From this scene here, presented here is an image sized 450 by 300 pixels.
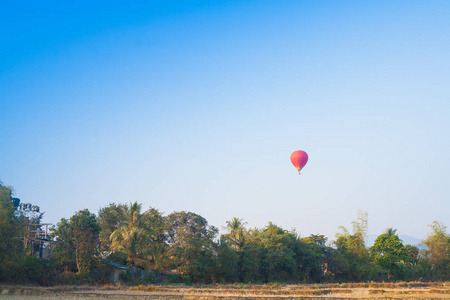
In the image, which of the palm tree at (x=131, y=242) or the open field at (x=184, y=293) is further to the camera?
the palm tree at (x=131, y=242)

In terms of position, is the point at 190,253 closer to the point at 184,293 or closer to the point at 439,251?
the point at 184,293

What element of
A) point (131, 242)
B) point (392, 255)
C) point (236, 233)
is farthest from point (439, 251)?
point (131, 242)

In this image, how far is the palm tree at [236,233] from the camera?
41.8 metres

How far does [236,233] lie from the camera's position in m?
42.2

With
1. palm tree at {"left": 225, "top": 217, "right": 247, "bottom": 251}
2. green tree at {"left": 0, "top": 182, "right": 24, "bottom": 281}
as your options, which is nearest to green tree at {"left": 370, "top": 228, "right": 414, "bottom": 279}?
palm tree at {"left": 225, "top": 217, "right": 247, "bottom": 251}

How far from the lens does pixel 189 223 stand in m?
53.2

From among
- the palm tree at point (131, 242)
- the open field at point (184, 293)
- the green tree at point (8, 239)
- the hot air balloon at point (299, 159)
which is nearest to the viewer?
the open field at point (184, 293)

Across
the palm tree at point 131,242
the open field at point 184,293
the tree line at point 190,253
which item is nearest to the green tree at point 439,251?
the tree line at point 190,253

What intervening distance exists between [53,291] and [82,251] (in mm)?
5484

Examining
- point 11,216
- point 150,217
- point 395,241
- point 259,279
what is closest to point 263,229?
point 259,279

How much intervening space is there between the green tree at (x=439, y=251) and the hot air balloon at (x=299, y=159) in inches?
1015

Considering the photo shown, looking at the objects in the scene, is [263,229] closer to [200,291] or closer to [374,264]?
[374,264]

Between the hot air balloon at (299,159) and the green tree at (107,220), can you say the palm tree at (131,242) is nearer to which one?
the green tree at (107,220)

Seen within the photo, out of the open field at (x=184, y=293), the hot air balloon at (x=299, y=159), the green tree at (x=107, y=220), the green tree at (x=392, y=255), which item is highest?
the hot air balloon at (x=299, y=159)
